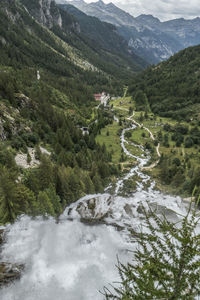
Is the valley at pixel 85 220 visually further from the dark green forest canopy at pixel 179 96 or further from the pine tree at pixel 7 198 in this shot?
the dark green forest canopy at pixel 179 96

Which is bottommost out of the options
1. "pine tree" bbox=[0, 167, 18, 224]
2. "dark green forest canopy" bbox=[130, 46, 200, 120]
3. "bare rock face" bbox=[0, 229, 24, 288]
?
"bare rock face" bbox=[0, 229, 24, 288]

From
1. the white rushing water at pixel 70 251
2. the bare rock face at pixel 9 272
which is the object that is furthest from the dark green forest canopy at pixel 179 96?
the bare rock face at pixel 9 272

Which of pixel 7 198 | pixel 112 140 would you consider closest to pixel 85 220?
pixel 7 198

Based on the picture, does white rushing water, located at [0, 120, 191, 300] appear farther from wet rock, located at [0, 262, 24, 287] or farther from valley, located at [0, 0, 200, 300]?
wet rock, located at [0, 262, 24, 287]

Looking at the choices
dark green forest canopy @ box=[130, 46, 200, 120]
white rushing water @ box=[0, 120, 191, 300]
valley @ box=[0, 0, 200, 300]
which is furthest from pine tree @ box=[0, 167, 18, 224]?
dark green forest canopy @ box=[130, 46, 200, 120]

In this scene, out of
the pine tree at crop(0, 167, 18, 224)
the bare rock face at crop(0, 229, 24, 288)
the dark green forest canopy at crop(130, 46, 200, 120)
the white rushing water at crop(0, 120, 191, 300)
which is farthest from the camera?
the dark green forest canopy at crop(130, 46, 200, 120)

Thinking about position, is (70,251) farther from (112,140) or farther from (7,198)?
(112,140)

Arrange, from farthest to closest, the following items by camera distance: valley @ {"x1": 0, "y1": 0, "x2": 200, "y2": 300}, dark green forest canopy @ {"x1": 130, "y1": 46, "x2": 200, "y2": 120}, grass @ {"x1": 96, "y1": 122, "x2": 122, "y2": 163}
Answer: dark green forest canopy @ {"x1": 130, "y1": 46, "x2": 200, "y2": 120}
grass @ {"x1": 96, "y1": 122, "x2": 122, "y2": 163}
valley @ {"x1": 0, "y1": 0, "x2": 200, "y2": 300}

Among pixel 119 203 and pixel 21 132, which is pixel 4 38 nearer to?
pixel 21 132
